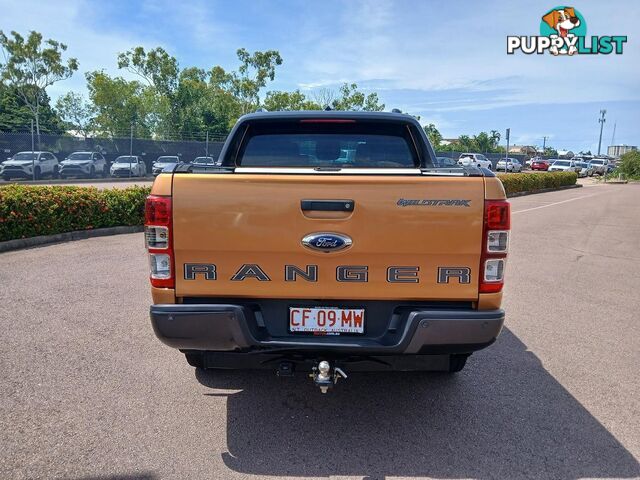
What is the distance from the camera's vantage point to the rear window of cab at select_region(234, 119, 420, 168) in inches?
158

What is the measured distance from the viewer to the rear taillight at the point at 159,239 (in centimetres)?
282

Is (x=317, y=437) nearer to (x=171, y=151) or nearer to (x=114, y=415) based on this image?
(x=114, y=415)

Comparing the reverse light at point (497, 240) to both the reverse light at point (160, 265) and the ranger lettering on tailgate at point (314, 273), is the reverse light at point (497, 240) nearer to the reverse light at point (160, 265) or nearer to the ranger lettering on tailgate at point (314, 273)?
the ranger lettering on tailgate at point (314, 273)

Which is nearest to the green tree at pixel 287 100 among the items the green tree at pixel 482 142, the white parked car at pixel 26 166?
the white parked car at pixel 26 166

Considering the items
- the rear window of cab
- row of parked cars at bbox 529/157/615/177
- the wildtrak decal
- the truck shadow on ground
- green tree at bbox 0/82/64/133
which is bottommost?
the truck shadow on ground

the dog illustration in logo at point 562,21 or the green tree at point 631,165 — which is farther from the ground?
the dog illustration in logo at point 562,21

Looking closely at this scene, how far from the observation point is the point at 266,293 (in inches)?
114

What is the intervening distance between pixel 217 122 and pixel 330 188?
44.5 metres

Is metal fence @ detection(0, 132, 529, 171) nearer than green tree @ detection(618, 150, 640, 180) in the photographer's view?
Yes

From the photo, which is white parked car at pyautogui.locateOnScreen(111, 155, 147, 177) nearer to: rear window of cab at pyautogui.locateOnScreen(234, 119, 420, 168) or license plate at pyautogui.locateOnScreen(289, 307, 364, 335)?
rear window of cab at pyautogui.locateOnScreen(234, 119, 420, 168)

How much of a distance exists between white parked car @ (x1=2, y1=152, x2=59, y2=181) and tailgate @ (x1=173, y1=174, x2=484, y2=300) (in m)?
23.2

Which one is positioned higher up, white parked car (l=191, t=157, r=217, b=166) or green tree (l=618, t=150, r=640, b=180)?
white parked car (l=191, t=157, r=217, b=166)

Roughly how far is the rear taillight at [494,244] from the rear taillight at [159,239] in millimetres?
1775

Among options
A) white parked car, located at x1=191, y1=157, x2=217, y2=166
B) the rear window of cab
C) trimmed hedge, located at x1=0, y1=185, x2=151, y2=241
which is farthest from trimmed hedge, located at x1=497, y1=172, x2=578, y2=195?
Result: the rear window of cab
